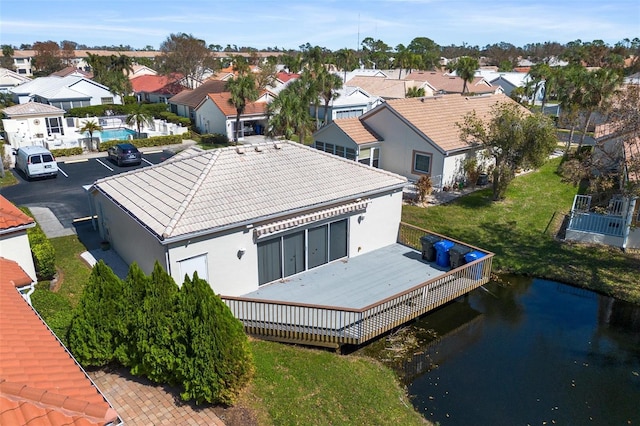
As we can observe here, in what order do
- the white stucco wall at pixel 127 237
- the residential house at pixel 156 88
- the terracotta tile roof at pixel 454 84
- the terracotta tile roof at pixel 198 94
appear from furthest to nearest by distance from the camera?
the terracotta tile roof at pixel 454 84 < the residential house at pixel 156 88 < the terracotta tile roof at pixel 198 94 < the white stucco wall at pixel 127 237

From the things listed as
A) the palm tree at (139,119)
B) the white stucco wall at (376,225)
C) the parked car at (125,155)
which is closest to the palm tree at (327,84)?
the palm tree at (139,119)

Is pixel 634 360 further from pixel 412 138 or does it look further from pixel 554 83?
pixel 554 83

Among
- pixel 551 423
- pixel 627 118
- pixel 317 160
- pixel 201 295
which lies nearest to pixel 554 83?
pixel 627 118

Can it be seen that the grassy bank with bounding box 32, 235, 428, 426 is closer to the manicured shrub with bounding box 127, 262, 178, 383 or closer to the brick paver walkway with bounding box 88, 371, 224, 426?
the brick paver walkway with bounding box 88, 371, 224, 426

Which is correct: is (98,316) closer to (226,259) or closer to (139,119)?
(226,259)

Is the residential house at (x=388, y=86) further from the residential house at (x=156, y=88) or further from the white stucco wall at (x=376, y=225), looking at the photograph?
the white stucco wall at (x=376, y=225)

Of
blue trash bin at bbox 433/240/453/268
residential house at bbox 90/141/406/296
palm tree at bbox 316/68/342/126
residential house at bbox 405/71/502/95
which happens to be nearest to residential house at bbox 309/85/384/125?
palm tree at bbox 316/68/342/126
